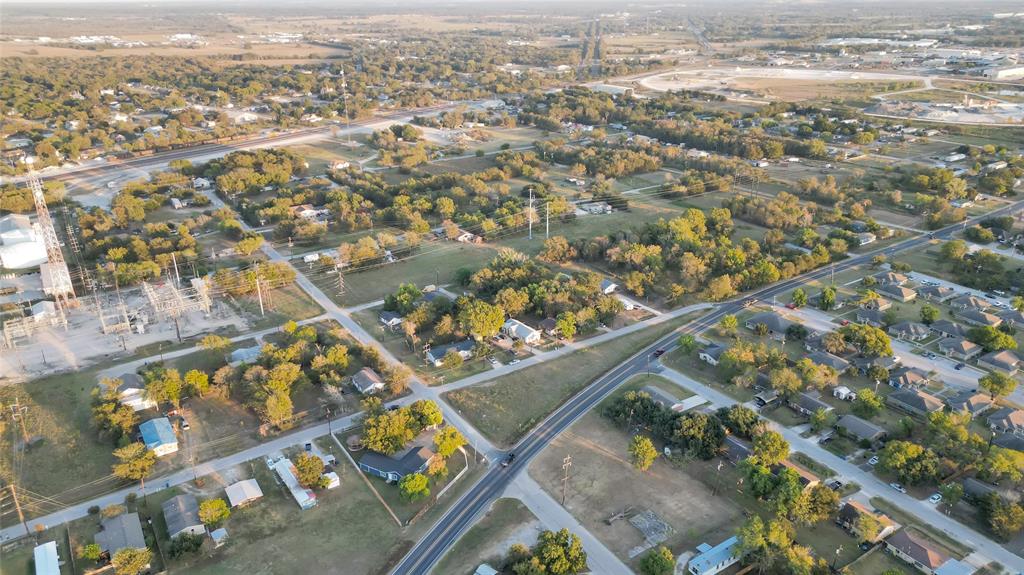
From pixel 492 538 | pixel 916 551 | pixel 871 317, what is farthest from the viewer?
pixel 871 317

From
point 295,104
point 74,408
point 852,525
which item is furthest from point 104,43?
point 852,525

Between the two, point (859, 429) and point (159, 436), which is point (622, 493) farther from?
point (159, 436)

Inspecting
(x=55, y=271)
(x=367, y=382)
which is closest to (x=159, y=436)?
(x=367, y=382)

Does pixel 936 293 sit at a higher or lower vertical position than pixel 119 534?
higher

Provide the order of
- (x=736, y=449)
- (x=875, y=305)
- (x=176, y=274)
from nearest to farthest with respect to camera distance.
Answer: (x=736, y=449) → (x=875, y=305) → (x=176, y=274)

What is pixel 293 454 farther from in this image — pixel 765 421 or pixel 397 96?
pixel 397 96

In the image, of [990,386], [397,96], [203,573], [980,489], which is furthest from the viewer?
[397,96]
